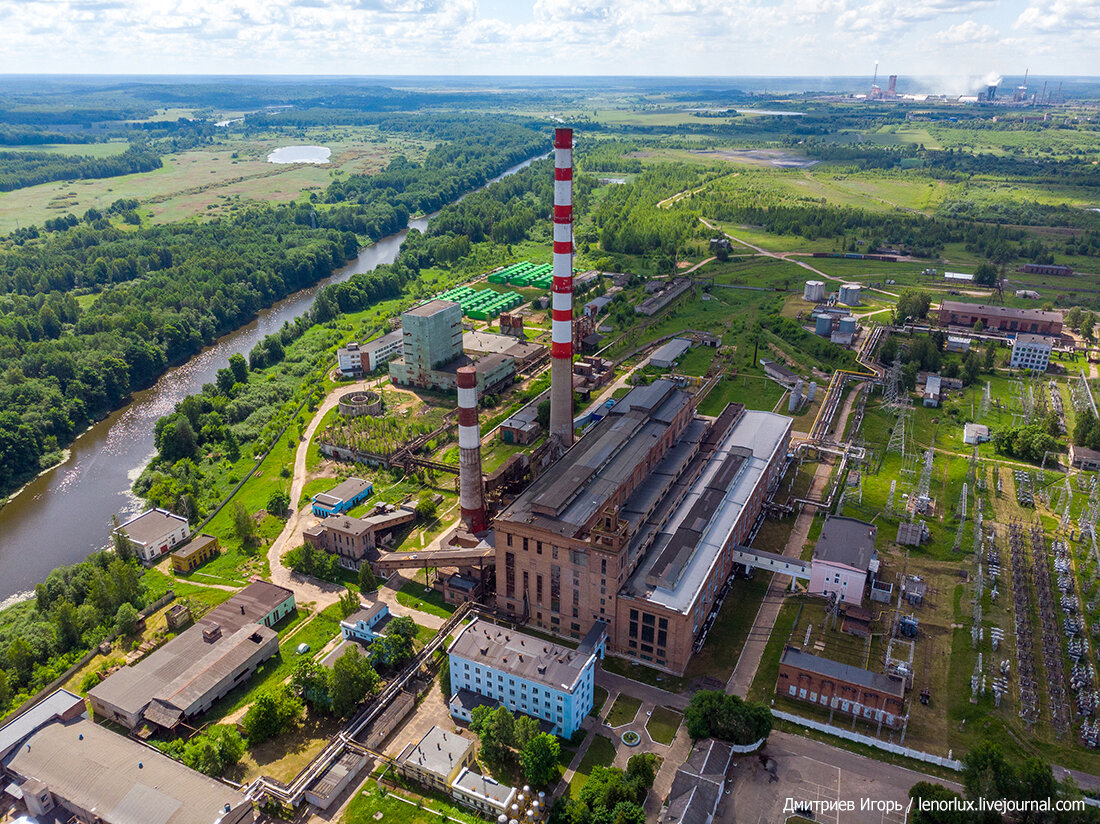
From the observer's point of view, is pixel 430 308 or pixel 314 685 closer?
pixel 314 685

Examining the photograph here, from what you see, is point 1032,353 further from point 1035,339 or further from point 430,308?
point 430,308

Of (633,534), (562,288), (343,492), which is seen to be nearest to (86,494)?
(343,492)

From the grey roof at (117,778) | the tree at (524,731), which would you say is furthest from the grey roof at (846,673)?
the grey roof at (117,778)

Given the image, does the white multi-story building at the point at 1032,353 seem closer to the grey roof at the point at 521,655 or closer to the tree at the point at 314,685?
the grey roof at the point at 521,655

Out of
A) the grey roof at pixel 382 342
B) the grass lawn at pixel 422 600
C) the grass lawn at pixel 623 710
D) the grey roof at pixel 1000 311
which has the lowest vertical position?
the grass lawn at pixel 422 600

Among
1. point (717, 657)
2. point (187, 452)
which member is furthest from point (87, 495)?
point (717, 657)

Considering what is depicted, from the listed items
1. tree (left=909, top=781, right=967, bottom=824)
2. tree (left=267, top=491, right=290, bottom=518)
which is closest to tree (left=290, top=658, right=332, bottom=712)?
tree (left=267, top=491, right=290, bottom=518)

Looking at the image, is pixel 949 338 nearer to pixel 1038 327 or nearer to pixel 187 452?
pixel 1038 327
